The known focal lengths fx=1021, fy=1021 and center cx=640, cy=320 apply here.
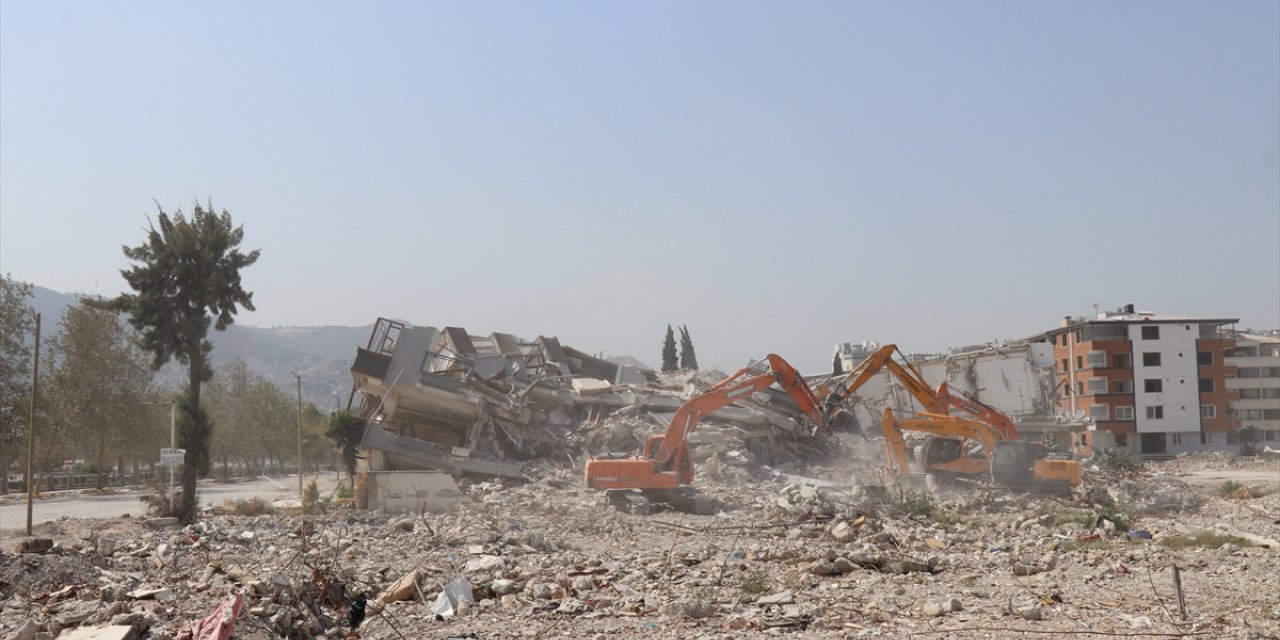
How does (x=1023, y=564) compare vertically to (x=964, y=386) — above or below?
below

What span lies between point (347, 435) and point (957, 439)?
15.5 m

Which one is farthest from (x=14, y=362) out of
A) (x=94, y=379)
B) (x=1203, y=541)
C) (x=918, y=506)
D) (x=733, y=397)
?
(x=1203, y=541)

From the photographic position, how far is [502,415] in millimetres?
28297

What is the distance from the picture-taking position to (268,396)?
63969 mm

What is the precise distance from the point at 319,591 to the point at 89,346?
2991 cm

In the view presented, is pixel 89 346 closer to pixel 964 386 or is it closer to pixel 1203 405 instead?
pixel 964 386

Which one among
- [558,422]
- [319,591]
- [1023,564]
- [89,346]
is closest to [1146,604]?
[1023,564]

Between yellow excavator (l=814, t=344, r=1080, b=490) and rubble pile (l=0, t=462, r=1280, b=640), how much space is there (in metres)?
1.73

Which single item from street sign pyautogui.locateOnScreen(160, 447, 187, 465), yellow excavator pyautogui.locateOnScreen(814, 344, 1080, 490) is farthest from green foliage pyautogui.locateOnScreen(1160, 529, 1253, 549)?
street sign pyautogui.locateOnScreen(160, 447, 187, 465)

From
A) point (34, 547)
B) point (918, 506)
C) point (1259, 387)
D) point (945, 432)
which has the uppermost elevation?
point (1259, 387)

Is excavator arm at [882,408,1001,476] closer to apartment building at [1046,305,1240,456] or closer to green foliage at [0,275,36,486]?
green foliage at [0,275,36,486]

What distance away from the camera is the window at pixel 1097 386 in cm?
5494

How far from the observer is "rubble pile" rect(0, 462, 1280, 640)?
994 cm

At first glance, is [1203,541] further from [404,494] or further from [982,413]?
[404,494]
